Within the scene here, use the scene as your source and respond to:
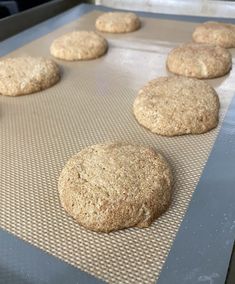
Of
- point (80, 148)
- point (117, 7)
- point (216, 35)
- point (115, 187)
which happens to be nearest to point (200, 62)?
point (216, 35)

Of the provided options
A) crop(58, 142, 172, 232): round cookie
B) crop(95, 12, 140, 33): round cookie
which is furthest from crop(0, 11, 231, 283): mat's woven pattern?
crop(95, 12, 140, 33): round cookie

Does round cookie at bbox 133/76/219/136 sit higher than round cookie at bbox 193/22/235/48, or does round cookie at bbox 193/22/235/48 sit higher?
round cookie at bbox 193/22/235/48

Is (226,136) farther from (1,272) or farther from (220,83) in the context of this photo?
(1,272)

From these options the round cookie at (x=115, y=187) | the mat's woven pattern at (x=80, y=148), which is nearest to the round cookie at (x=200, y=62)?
the mat's woven pattern at (x=80, y=148)

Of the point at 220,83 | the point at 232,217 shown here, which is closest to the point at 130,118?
the point at 220,83

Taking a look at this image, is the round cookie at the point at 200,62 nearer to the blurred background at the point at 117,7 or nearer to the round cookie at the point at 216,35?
the round cookie at the point at 216,35

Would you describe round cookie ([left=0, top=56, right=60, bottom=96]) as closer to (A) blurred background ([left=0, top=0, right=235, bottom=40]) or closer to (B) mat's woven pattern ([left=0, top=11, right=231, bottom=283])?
(B) mat's woven pattern ([left=0, top=11, right=231, bottom=283])
